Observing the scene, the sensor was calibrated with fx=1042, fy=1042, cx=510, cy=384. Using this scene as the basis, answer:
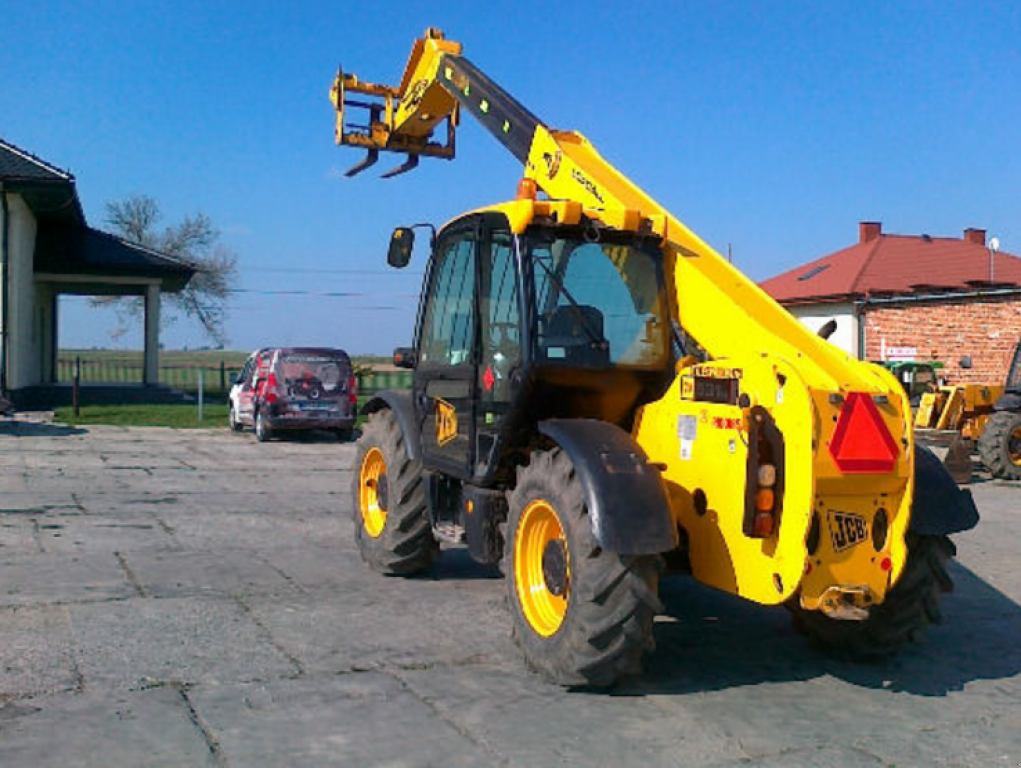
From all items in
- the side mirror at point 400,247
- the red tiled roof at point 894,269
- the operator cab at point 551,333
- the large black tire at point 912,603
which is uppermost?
the red tiled roof at point 894,269

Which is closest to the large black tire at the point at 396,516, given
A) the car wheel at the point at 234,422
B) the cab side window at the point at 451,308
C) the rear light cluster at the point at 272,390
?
the cab side window at the point at 451,308

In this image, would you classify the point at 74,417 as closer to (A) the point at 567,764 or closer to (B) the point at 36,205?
(B) the point at 36,205

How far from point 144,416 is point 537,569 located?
746 inches

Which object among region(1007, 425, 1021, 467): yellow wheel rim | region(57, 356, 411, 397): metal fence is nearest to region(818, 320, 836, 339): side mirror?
region(1007, 425, 1021, 467): yellow wheel rim

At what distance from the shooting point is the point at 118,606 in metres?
6.30

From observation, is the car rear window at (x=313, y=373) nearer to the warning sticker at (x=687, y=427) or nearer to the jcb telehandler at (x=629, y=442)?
the jcb telehandler at (x=629, y=442)

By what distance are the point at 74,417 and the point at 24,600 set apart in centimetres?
1655

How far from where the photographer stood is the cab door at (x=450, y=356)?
6312 millimetres

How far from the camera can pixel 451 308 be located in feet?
22.1

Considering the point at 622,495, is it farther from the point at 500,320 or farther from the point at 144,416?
the point at 144,416

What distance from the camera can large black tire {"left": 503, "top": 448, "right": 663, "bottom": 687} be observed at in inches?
187

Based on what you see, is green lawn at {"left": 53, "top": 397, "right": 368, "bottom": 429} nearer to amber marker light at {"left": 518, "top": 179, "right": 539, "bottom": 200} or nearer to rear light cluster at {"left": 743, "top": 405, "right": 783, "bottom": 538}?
amber marker light at {"left": 518, "top": 179, "right": 539, "bottom": 200}

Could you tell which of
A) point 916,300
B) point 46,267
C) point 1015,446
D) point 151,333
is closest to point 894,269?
point 916,300

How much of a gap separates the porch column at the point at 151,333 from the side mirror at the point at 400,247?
957 inches
